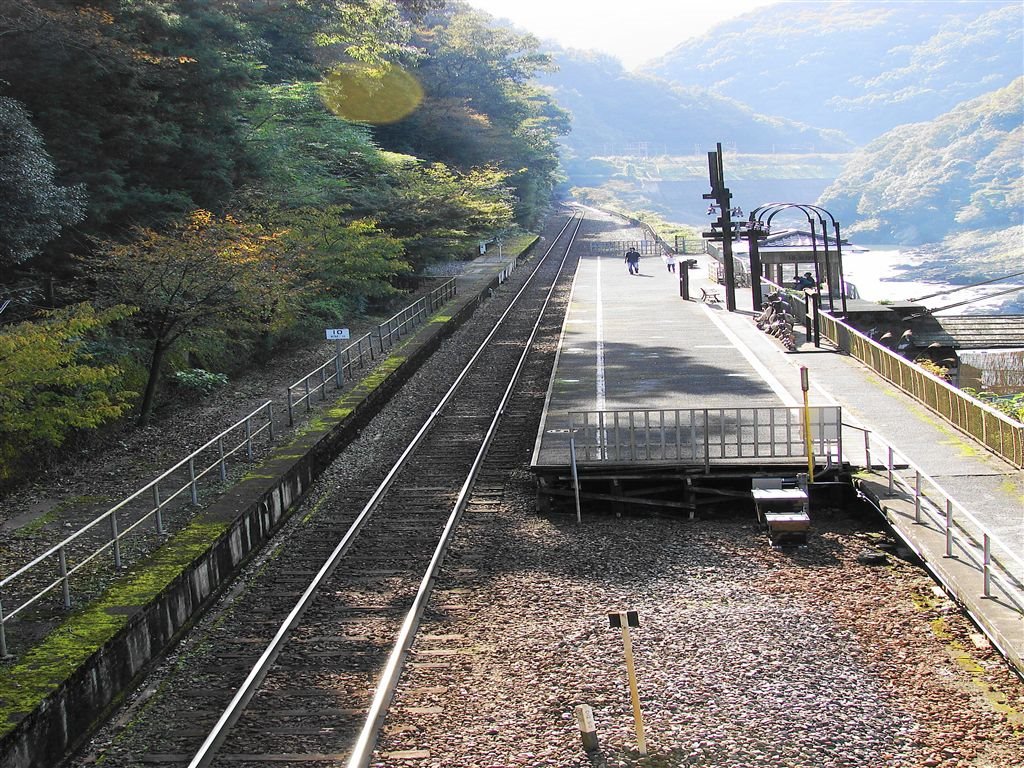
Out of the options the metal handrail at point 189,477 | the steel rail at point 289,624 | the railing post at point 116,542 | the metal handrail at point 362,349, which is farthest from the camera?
the metal handrail at point 362,349

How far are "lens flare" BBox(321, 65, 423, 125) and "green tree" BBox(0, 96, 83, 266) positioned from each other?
24283 millimetres

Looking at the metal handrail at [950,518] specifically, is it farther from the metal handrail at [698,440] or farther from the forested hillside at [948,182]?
the forested hillside at [948,182]

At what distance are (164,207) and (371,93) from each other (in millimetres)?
29573

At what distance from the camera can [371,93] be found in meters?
51.8

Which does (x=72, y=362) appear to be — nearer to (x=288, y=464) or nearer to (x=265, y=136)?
(x=288, y=464)

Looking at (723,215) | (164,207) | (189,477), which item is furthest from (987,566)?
(723,215)

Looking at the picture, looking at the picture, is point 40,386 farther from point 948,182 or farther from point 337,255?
point 948,182

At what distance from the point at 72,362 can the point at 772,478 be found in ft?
35.5

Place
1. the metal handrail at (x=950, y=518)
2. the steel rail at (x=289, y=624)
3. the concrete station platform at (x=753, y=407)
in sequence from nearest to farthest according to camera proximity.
A: the steel rail at (x=289, y=624)
the metal handrail at (x=950, y=518)
the concrete station platform at (x=753, y=407)

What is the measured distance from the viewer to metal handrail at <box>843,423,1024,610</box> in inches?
443

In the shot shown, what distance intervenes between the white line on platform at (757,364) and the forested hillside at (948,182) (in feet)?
424

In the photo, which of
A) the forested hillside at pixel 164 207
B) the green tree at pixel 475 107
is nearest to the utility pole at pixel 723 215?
the forested hillside at pixel 164 207

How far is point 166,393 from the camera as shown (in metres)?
22.0

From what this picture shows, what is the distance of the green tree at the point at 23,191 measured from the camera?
1731cm
